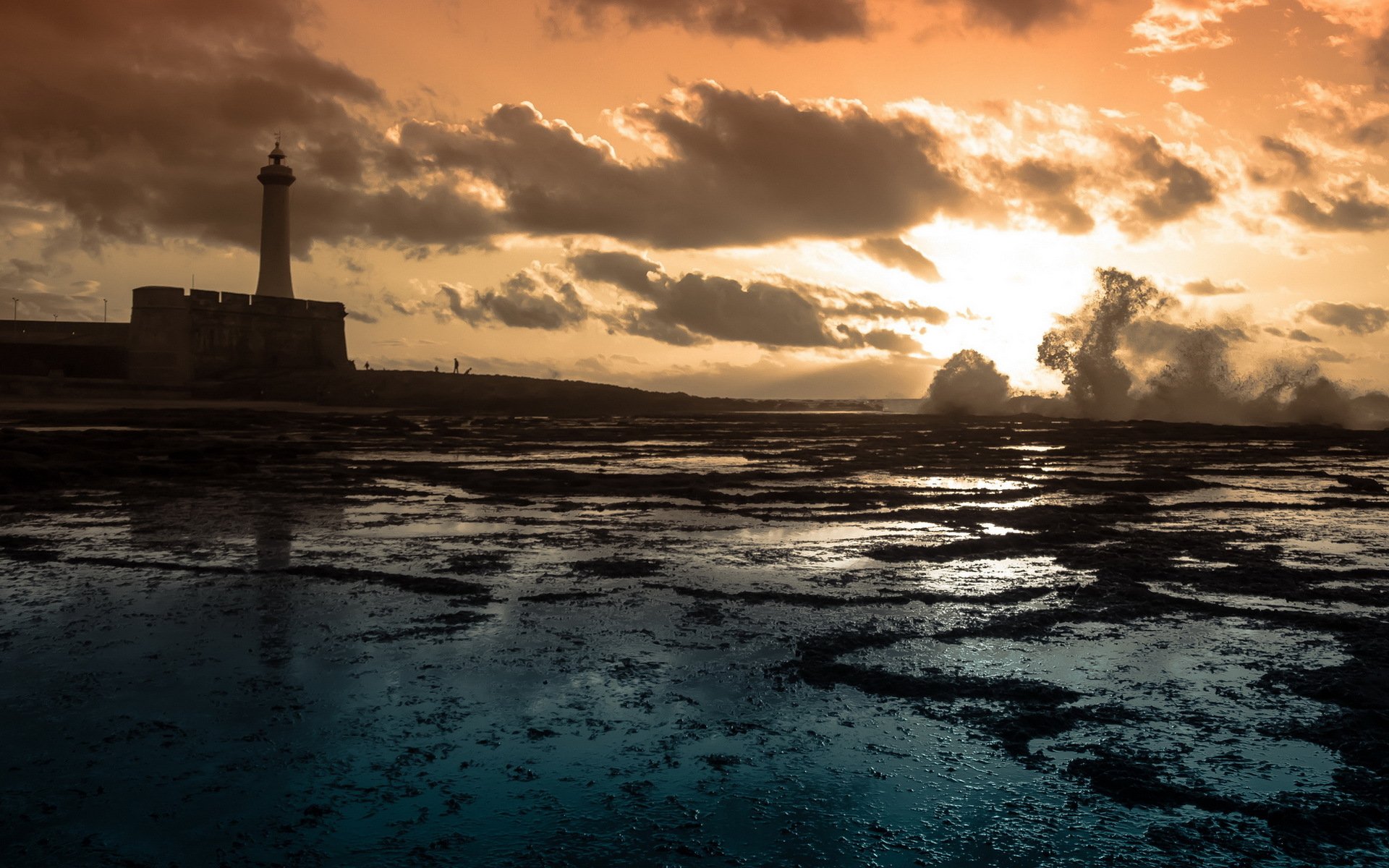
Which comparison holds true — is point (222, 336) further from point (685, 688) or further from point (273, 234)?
point (685, 688)

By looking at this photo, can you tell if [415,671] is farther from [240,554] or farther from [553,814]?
[240,554]

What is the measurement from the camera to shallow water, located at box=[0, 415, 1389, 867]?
2.78 m

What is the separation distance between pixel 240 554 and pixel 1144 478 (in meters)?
12.3

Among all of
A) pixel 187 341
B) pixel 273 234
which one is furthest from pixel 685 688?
pixel 273 234

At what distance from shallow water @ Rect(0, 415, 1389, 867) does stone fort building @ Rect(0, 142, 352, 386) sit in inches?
1535

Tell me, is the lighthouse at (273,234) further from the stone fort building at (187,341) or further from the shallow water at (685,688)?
the shallow water at (685,688)

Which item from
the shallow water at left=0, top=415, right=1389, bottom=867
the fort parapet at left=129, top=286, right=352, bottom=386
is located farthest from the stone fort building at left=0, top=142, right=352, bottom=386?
the shallow water at left=0, top=415, right=1389, bottom=867

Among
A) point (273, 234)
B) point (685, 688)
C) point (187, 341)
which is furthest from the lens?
point (273, 234)

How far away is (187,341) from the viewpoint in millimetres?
44406

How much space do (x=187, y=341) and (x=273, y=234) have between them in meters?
11.0

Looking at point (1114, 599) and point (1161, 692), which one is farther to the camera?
point (1114, 599)

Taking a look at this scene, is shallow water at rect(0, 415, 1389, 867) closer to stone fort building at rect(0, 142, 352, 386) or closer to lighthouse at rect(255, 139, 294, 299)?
stone fort building at rect(0, 142, 352, 386)

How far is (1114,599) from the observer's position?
5.86 m

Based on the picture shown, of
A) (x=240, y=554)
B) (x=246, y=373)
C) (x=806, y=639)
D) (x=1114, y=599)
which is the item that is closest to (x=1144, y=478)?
(x=1114, y=599)
